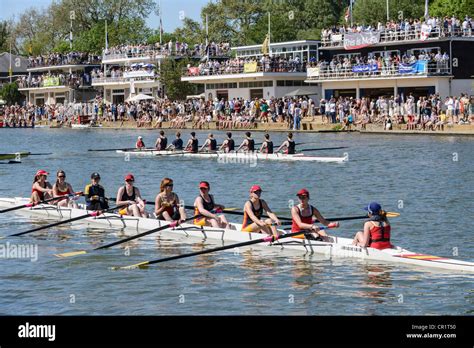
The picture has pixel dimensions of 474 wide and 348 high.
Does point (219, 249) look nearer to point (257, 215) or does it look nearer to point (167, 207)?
point (257, 215)

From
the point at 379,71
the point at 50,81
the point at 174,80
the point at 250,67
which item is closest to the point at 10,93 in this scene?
the point at 50,81

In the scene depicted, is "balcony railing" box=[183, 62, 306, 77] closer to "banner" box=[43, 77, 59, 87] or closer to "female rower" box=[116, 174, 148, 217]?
"banner" box=[43, 77, 59, 87]

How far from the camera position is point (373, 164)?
43938 millimetres

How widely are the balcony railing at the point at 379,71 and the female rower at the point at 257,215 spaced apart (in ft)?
142

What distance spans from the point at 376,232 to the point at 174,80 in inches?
2882

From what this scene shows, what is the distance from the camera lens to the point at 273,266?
21.1 meters

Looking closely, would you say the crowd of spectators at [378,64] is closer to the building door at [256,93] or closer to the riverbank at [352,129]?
the riverbank at [352,129]

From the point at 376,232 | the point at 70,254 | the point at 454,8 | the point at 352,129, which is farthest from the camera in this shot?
the point at 454,8

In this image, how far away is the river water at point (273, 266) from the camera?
1789cm

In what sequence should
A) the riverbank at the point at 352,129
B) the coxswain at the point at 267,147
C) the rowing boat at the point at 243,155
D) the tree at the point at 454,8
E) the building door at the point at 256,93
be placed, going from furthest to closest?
the building door at the point at 256,93
the tree at the point at 454,8
the riverbank at the point at 352,129
the coxswain at the point at 267,147
the rowing boat at the point at 243,155

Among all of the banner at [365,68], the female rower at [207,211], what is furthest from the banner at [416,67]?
the female rower at [207,211]

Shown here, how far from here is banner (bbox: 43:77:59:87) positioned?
11325 cm

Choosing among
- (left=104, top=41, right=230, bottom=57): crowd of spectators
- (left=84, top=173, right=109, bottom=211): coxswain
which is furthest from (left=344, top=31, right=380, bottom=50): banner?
(left=84, top=173, right=109, bottom=211): coxswain

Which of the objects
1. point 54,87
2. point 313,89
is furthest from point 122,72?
point 313,89
